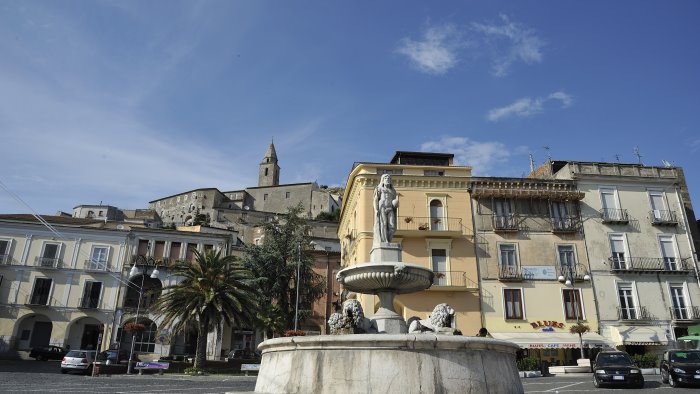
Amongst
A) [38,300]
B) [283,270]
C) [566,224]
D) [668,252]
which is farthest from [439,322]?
[38,300]

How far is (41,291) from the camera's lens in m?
35.8

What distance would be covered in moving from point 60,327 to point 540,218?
35.0 m

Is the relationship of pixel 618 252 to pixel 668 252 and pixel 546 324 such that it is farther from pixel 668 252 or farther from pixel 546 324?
pixel 546 324

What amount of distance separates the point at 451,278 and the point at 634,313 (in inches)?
440

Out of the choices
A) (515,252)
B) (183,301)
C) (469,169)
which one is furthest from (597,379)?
(183,301)

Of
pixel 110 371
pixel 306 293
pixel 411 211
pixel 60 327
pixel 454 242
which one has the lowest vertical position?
pixel 110 371

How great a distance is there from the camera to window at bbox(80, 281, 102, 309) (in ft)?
118

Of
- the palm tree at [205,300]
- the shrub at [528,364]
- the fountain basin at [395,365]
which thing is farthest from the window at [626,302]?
the fountain basin at [395,365]

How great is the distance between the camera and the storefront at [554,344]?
2622cm

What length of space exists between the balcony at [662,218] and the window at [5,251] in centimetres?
4598

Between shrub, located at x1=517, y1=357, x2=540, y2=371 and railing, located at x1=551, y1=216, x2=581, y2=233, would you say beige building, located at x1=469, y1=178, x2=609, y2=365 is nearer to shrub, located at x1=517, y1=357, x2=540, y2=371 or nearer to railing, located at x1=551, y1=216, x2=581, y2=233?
railing, located at x1=551, y1=216, x2=581, y2=233

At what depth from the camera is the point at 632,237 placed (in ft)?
99.9

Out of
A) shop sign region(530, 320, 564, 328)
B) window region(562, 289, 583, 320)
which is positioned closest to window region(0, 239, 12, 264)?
shop sign region(530, 320, 564, 328)

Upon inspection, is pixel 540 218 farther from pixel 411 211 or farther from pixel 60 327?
pixel 60 327
